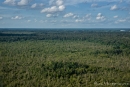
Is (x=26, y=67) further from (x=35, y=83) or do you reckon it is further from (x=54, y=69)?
(x=35, y=83)

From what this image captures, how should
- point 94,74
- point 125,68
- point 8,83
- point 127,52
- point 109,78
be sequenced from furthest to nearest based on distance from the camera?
point 127,52
point 125,68
point 94,74
point 109,78
point 8,83

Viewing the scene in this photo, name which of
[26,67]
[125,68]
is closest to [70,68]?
[26,67]

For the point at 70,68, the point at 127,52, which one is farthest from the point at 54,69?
the point at 127,52

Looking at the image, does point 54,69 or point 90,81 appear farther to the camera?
point 54,69

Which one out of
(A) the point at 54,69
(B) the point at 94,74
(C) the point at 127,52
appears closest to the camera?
(B) the point at 94,74

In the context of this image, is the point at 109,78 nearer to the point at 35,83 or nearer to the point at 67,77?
the point at 67,77

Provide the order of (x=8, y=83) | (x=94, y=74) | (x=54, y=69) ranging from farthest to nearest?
(x=54, y=69), (x=94, y=74), (x=8, y=83)

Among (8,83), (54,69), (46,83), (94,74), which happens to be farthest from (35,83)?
(94,74)

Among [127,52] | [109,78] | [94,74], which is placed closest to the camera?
[109,78]

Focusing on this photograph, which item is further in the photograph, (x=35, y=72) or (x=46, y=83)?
(x=35, y=72)
